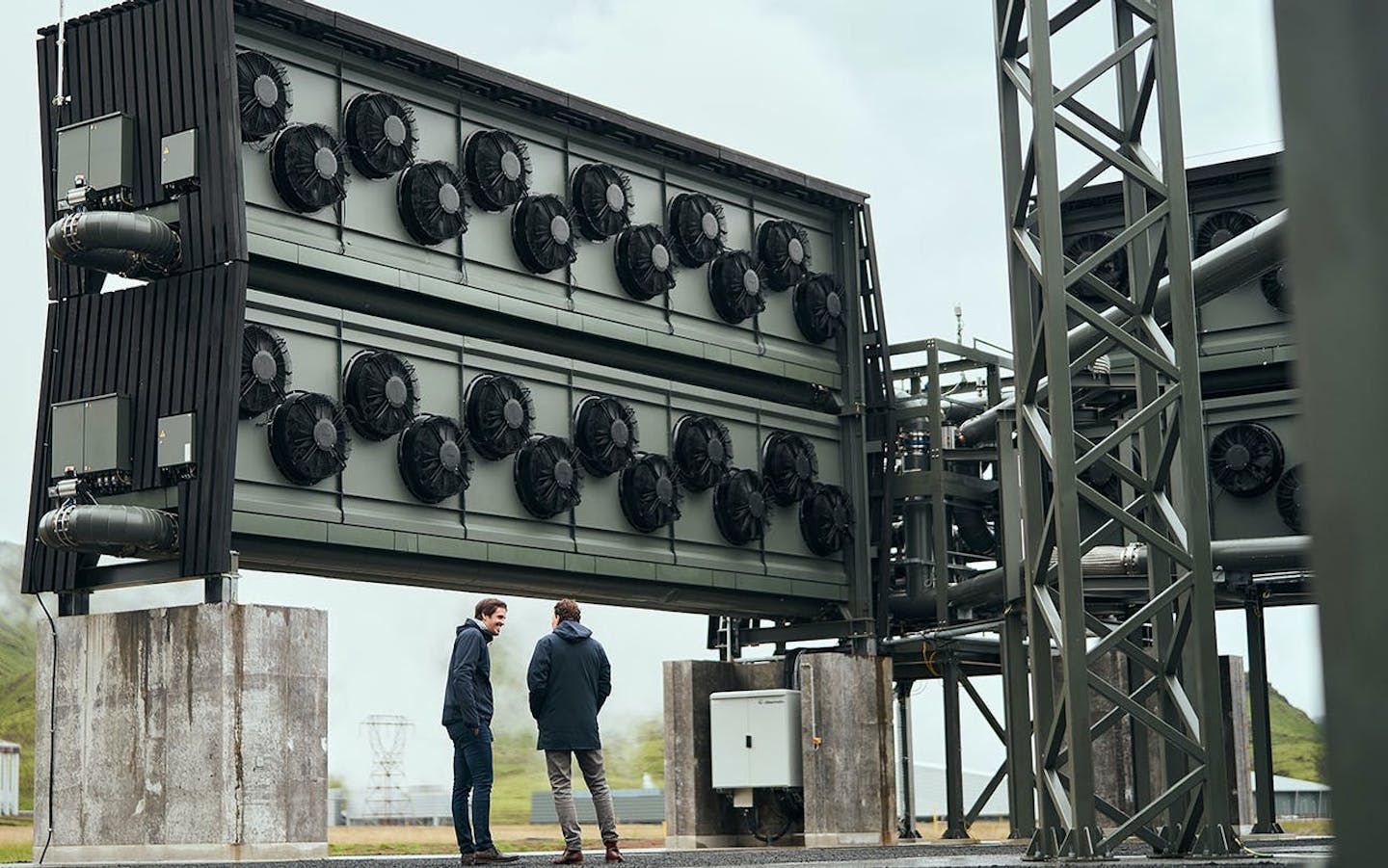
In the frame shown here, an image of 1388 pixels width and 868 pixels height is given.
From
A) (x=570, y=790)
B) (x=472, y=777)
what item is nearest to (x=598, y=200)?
(x=472, y=777)

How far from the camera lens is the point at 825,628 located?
32281 millimetres

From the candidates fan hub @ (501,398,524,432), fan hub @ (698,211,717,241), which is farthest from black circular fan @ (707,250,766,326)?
fan hub @ (501,398,524,432)

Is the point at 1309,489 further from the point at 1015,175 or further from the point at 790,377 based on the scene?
the point at 790,377

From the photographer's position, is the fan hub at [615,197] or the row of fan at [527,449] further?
the fan hub at [615,197]

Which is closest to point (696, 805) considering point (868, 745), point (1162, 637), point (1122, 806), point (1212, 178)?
point (868, 745)

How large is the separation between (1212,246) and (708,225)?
8883mm

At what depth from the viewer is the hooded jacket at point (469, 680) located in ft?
53.1

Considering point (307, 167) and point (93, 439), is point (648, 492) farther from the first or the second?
point (93, 439)

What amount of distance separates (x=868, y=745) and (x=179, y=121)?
15.1 meters

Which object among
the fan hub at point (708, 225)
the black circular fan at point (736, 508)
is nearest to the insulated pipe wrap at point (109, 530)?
the black circular fan at point (736, 508)

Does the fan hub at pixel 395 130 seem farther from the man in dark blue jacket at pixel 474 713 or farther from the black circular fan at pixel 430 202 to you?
the man in dark blue jacket at pixel 474 713

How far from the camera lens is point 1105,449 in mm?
14156

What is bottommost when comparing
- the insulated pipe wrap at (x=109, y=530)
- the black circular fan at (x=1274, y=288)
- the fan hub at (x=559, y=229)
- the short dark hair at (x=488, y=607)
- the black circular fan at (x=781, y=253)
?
the short dark hair at (x=488, y=607)

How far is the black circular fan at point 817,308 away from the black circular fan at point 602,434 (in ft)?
16.9
